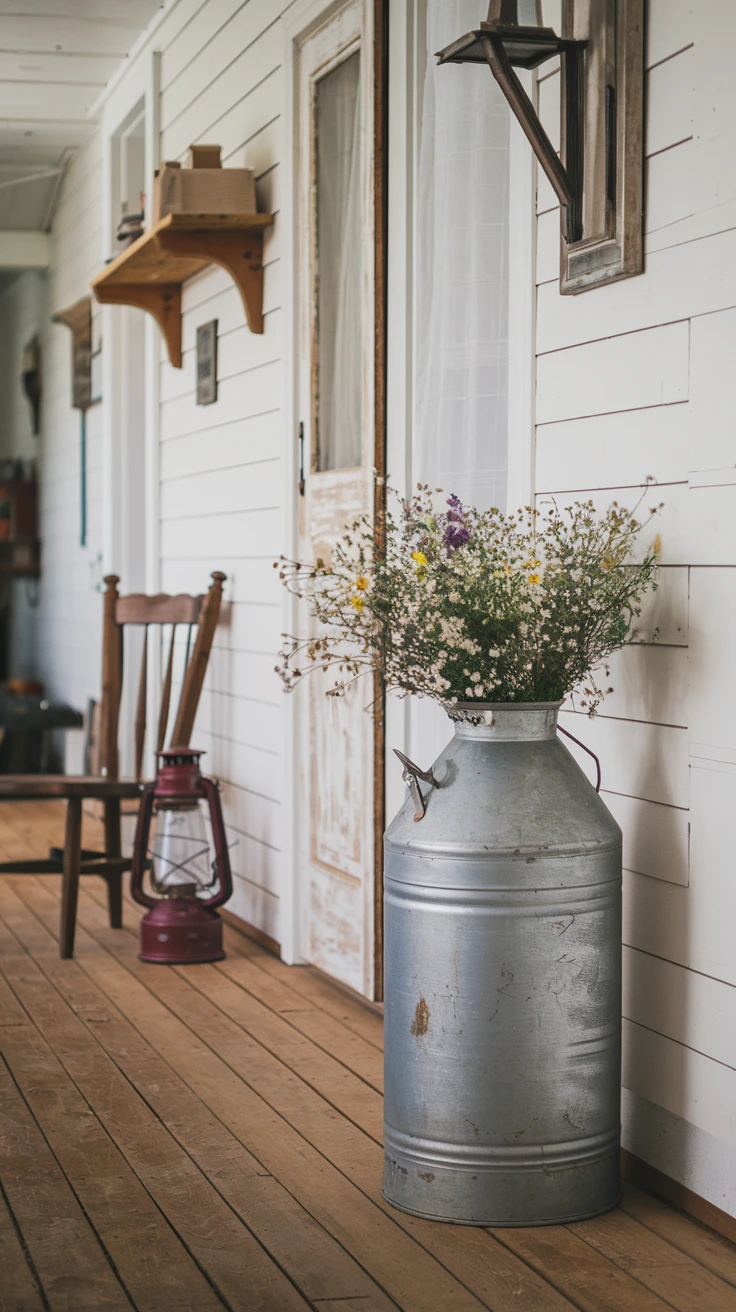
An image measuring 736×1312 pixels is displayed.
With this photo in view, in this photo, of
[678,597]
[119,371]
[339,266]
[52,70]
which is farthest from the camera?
[119,371]

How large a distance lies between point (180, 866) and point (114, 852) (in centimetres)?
61

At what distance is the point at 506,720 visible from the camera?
2.35 m

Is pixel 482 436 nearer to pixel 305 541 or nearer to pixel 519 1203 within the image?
pixel 305 541

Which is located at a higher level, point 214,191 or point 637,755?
point 214,191

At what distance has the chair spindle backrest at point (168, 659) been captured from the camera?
4500 mm

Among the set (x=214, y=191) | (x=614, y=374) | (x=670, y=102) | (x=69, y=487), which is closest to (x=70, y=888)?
(x=214, y=191)

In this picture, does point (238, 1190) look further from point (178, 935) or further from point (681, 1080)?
point (178, 935)

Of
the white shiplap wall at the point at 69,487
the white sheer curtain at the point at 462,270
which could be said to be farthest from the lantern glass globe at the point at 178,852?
the white shiplap wall at the point at 69,487

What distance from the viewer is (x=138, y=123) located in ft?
19.7

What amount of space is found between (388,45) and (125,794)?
206 cm

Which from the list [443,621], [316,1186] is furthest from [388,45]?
[316,1186]

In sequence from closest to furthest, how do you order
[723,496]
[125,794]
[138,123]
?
[723,496] < [125,794] < [138,123]

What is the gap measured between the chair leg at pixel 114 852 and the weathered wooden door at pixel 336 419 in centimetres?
72

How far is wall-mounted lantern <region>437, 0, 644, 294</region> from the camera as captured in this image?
95.0 inches
